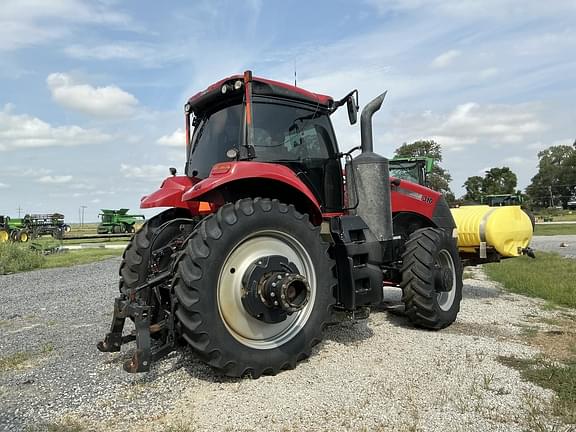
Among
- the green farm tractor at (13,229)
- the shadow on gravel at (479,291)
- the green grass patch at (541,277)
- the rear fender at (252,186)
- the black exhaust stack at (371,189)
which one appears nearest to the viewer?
the rear fender at (252,186)

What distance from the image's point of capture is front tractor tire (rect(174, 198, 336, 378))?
148 inches

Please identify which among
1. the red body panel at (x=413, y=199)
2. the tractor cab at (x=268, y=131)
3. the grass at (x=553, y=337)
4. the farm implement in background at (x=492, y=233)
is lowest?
the grass at (x=553, y=337)

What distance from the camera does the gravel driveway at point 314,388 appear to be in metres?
3.23

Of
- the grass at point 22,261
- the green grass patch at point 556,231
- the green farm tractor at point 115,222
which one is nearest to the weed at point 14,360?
the grass at point 22,261

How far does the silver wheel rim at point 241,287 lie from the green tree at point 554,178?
75.6 meters

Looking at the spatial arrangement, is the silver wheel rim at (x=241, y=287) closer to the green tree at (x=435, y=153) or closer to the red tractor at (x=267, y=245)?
the red tractor at (x=267, y=245)

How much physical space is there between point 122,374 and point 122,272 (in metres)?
1.21

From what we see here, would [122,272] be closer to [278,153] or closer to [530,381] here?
[278,153]

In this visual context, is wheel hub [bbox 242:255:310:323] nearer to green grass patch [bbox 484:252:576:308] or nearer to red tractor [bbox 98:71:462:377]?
red tractor [bbox 98:71:462:377]

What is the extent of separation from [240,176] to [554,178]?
9054cm

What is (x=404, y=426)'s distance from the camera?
3.09 metres

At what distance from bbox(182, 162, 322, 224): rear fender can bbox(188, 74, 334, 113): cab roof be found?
0.84m

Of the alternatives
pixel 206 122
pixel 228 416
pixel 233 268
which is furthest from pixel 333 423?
pixel 206 122

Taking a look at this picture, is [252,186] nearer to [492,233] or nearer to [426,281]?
[426,281]
